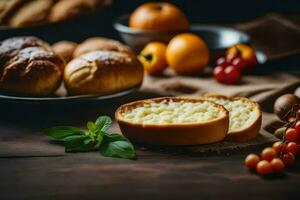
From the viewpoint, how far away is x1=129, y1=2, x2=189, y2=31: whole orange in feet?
8.71

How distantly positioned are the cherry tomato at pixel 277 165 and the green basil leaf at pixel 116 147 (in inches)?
14.2

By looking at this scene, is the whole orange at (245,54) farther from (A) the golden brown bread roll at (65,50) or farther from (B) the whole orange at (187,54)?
(A) the golden brown bread roll at (65,50)

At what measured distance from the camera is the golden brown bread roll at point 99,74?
204 centimetres

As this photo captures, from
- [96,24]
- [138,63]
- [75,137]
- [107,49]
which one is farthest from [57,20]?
[75,137]

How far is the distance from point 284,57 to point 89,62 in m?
0.96

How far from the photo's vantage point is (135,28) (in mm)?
2707

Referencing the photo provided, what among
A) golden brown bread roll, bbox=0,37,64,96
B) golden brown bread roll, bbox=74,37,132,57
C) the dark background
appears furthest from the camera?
the dark background

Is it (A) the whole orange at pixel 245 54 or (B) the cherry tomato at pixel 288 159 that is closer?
(B) the cherry tomato at pixel 288 159

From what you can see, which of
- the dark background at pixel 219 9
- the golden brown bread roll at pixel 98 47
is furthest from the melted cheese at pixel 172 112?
the dark background at pixel 219 9

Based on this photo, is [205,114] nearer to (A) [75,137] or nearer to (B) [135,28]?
(A) [75,137]

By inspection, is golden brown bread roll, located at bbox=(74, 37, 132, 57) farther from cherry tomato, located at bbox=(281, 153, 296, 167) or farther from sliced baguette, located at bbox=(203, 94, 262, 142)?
cherry tomato, located at bbox=(281, 153, 296, 167)

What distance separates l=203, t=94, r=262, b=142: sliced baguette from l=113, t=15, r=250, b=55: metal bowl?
71cm

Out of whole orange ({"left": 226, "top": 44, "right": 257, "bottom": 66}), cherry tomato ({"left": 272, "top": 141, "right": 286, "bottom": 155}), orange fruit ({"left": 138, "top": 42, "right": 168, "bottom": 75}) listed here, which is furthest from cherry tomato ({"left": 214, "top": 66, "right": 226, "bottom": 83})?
cherry tomato ({"left": 272, "top": 141, "right": 286, "bottom": 155})

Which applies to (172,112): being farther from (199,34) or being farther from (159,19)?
(199,34)
